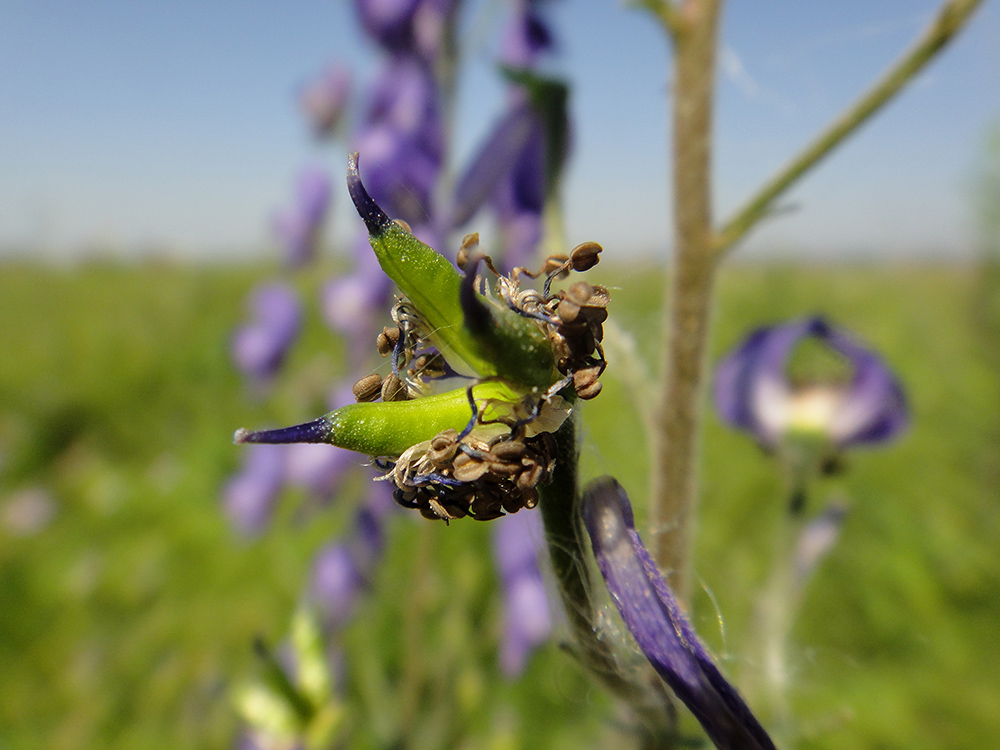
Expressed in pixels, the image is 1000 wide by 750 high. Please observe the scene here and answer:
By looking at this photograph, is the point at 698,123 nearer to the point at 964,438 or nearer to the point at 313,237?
the point at 313,237

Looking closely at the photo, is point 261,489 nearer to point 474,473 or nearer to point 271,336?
point 271,336

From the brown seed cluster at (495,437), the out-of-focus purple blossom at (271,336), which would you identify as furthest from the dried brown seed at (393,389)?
the out-of-focus purple blossom at (271,336)

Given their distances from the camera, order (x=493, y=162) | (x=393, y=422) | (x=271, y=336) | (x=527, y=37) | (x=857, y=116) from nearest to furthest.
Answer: (x=393, y=422) → (x=857, y=116) → (x=493, y=162) → (x=527, y=37) → (x=271, y=336)

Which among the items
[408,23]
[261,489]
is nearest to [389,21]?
[408,23]

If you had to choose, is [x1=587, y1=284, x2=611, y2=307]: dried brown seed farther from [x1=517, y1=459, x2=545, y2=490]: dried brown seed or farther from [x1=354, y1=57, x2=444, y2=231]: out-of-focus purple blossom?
[x1=354, y1=57, x2=444, y2=231]: out-of-focus purple blossom

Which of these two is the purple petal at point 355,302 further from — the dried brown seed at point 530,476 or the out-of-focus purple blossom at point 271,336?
the dried brown seed at point 530,476
